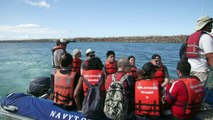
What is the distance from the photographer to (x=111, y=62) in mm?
6297

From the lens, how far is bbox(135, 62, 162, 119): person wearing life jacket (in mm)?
3420

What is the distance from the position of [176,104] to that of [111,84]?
0.93m

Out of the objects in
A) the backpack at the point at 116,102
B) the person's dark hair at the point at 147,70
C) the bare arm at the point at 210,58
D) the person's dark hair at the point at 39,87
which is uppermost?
the bare arm at the point at 210,58

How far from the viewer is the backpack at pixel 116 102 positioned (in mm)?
3457

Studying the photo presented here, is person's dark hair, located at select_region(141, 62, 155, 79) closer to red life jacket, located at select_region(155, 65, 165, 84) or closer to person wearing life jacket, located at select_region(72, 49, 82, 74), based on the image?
red life jacket, located at select_region(155, 65, 165, 84)

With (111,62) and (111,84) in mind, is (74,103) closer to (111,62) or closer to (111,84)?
(111,84)

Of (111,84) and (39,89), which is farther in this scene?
(39,89)

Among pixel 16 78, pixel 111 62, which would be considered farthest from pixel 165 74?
pixel 16 78

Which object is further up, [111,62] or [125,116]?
[111,62]

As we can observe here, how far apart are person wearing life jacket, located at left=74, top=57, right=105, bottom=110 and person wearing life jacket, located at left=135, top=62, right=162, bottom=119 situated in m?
0.62

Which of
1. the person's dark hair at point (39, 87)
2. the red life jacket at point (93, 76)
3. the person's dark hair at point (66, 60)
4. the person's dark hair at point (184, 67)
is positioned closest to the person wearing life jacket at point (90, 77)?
the red life jacket at point (93, 76)

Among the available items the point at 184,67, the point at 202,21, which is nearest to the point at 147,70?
the point at 184,67

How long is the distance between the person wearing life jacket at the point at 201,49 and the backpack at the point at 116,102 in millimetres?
1170

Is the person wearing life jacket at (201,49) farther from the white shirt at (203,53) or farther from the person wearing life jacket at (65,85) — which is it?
the person wearing life jacket at (65,85)
